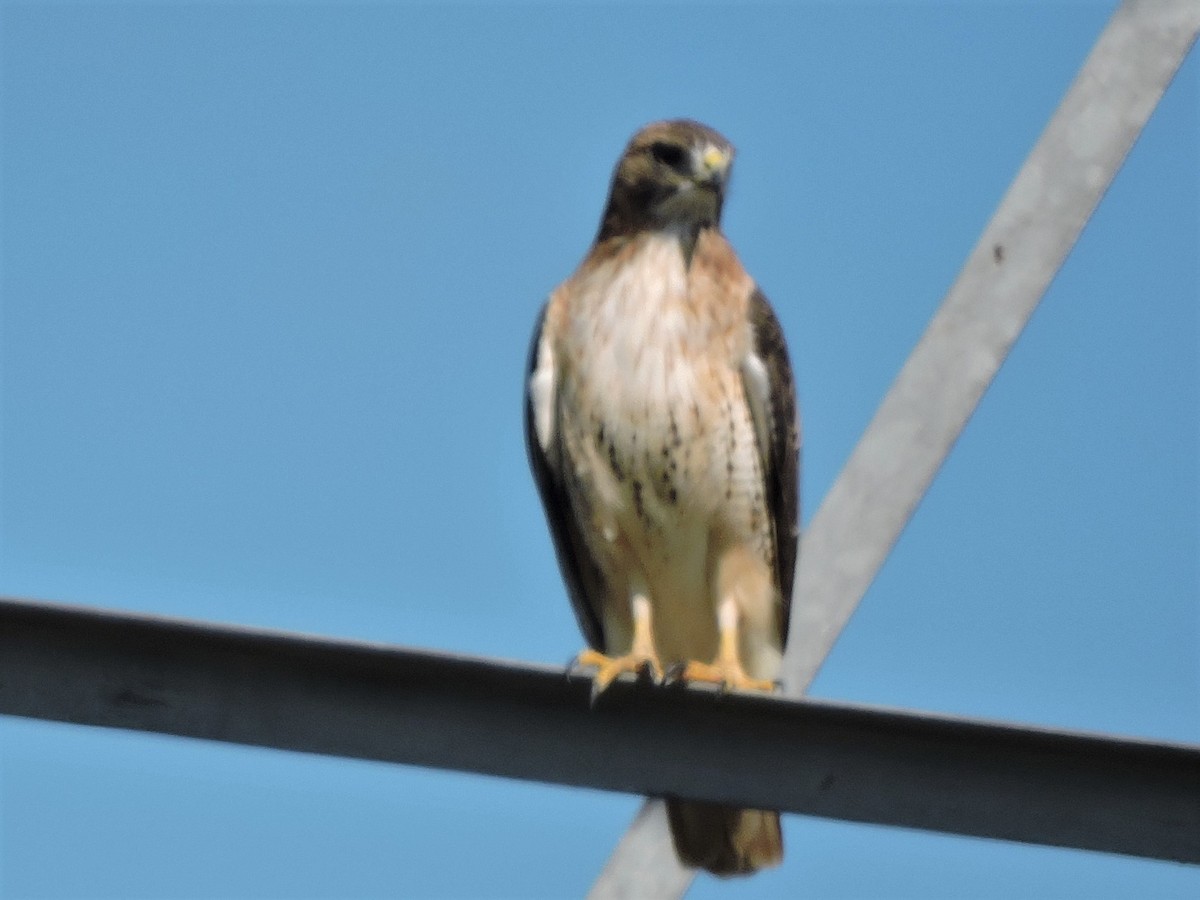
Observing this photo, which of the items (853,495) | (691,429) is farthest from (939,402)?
(691,429)

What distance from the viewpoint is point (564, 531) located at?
5500 millimetres

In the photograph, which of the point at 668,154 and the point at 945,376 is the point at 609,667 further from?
the point at 668,154

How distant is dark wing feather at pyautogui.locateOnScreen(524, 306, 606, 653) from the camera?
5.39 meters

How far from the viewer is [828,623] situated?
14.0 feet

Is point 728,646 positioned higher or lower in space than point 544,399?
lower

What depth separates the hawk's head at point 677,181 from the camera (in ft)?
17.9

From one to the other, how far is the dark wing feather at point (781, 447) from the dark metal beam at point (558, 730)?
226cm

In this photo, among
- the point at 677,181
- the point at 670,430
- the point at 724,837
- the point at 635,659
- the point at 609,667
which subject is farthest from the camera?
the point at 677,181

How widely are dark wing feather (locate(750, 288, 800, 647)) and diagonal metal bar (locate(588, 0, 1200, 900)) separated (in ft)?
2.89

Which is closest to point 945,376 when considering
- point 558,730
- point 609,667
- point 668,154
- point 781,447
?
point 781,447

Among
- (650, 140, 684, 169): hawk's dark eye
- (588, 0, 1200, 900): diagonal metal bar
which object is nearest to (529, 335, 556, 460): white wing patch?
(650, 140, 684, 169): hawk's dark eye

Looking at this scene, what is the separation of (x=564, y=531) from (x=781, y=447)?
0.65 metres

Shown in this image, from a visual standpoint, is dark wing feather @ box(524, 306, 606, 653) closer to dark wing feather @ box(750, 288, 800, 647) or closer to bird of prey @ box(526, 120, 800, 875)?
bird of prey @ box(526, 120, 800, 875)

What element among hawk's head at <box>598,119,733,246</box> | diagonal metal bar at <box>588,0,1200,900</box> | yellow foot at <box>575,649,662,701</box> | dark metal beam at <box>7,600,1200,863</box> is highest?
Result: hawk's head at <box>598,119,733,246</box>
